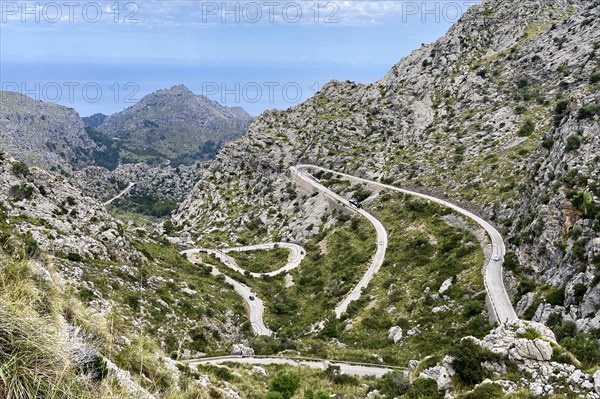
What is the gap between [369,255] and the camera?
227 feet

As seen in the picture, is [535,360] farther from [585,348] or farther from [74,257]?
[74,257]

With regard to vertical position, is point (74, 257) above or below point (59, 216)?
below

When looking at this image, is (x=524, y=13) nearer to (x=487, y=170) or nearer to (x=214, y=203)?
(x=487, y=170)

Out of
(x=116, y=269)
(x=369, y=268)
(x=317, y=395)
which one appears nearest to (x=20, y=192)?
(x=116, y=269)

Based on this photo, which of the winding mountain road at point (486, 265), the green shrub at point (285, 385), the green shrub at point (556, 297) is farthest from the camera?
the winding mountain road at point (486, 265)

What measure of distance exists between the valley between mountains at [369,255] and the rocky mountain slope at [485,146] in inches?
16.8

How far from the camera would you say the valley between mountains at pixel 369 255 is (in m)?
12.3

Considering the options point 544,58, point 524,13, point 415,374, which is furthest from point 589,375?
point 524,13

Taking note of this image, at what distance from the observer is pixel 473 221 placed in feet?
208

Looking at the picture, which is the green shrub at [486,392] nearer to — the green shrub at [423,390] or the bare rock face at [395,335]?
the green shrub at [423,390]

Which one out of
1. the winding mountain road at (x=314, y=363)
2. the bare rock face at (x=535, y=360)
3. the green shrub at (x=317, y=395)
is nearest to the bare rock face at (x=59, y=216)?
the winding mountain road at (x=314, y=363)

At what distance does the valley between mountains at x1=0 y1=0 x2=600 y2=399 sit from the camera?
12297 mm

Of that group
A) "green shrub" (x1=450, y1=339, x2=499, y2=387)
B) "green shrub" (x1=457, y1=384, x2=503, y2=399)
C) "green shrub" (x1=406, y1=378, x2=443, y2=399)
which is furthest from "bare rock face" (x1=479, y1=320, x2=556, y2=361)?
"green shrub" (x1=406, y1=378, x2=443, y2=399)

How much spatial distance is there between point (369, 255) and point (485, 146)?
39136 millimetres
